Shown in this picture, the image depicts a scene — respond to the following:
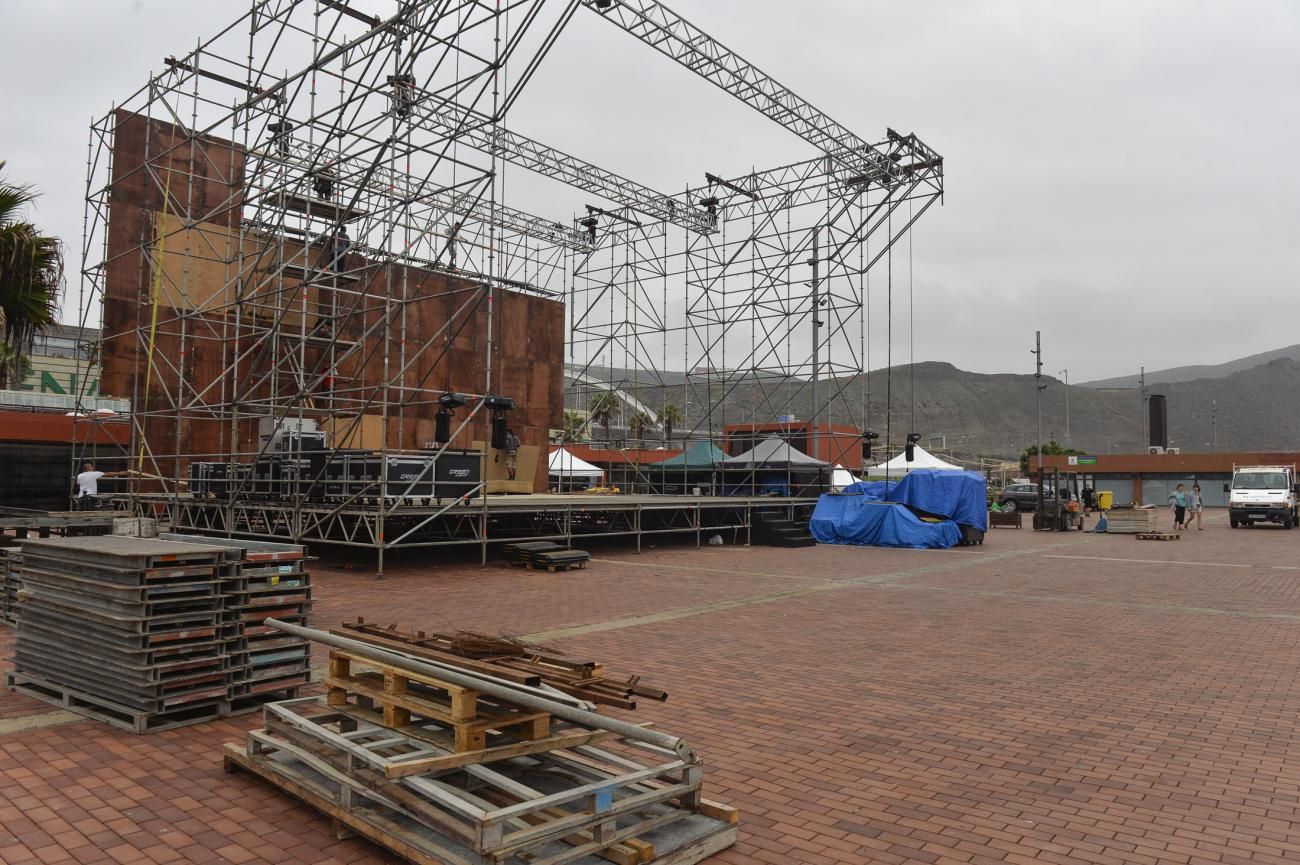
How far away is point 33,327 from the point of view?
10.8 meters

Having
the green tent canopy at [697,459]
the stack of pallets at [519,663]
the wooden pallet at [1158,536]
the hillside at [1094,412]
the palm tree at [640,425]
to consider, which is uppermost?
the hillside at [1094,412]

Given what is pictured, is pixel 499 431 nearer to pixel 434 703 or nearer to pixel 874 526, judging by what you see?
pixel 434 703

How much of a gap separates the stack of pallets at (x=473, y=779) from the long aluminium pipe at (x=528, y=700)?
2 cm

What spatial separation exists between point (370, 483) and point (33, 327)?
16.0 ft

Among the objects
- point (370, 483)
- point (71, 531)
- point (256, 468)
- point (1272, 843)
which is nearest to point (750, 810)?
point (1272, 843)

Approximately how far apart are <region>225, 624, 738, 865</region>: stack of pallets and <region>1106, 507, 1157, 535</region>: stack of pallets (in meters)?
A: 25.9

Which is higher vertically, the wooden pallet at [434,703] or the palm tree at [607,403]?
the palm tree at [607,403]

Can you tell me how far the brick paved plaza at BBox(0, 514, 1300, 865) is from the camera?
3.94 metres

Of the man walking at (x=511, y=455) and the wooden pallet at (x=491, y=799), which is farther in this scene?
the man walking at (x=511, y=455)

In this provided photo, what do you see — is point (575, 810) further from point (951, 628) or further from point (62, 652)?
point (951, 628)

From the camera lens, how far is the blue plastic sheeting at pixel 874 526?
21.5 meters

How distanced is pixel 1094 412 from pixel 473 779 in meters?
195

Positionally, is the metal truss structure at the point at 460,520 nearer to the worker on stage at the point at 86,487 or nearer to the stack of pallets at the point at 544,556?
the stack of pallets at the point at 544,556

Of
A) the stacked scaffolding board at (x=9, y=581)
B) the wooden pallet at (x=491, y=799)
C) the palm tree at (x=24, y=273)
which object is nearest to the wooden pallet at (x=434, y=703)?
the wooden pallet at (x=491, y=799)
